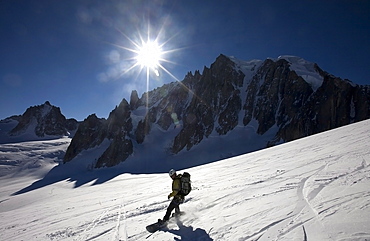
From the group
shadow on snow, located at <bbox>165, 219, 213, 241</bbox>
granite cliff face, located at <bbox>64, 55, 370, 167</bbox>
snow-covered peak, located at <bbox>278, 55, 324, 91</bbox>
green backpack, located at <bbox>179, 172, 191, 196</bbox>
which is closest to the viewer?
shadow on snow, located at <bbox>165, 219, 213, 241</bbox>

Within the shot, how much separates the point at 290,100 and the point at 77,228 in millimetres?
87549

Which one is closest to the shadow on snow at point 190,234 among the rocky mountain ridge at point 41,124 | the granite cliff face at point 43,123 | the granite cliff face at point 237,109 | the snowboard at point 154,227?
the snowboard at point 154,227

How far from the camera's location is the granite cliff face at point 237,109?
68375 millimetres

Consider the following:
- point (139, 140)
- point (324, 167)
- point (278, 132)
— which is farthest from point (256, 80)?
point (324, 167)

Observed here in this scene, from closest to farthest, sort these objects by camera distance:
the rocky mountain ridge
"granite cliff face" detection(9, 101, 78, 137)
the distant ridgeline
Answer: the distant ridgeline
the rocky mountain ridge
"granite cliff face" detection(9, 101, 78, 137)

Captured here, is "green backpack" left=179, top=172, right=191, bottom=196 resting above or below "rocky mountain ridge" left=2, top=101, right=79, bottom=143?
below

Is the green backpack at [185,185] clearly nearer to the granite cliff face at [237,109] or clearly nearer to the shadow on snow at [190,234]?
the shadow on snow at [190,234]

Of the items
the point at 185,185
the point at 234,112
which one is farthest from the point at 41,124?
the point at 185,185

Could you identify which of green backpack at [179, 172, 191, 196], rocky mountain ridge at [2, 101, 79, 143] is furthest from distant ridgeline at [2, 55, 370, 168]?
rocky mountain ridge at [2, 101, 79, 143]

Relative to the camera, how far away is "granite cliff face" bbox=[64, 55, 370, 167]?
6838 cm

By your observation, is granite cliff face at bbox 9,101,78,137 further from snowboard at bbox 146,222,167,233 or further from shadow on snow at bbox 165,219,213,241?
shadow on snow at bbox 165,219,213,241

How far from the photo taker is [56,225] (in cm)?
855

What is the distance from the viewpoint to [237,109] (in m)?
96.4

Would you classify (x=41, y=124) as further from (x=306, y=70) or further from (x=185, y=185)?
(x=185, y=185)
